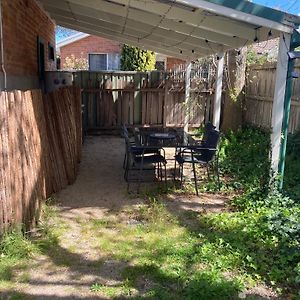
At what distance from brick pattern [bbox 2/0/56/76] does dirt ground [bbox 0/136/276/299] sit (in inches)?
83.8

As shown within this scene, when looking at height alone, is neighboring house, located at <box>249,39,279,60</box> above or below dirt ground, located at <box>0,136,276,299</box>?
above

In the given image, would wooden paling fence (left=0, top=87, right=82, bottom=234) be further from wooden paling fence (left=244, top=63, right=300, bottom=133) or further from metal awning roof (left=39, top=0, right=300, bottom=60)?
wooden paling fence (left=244, top=63, right=300, bottom=133)

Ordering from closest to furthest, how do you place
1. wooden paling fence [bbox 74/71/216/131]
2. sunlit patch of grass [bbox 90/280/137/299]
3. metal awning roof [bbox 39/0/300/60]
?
sunlit patch of grass [bbox 90/280/137/299] < metal awning roof [bbox 39/0/300/60] < wooden paling fence [bbox 74/71/216/131]

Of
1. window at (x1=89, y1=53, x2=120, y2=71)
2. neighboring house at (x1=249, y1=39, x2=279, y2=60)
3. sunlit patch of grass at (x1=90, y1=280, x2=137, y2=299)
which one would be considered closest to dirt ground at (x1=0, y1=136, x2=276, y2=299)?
sunlit patch of grass at (x1=90, y1=280, x2=137, y2=299)

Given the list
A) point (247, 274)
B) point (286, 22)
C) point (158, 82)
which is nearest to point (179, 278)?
point (247, 274)

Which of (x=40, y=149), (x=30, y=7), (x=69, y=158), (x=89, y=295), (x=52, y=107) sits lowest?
(x=89, y=295)

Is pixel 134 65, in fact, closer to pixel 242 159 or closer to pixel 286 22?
pixel 242 159

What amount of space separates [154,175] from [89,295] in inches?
151

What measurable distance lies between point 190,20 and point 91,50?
17189 mm

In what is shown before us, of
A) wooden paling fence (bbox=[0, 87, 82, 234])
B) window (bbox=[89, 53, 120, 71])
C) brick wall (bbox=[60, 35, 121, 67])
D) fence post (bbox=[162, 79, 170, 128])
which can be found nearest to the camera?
wooden paling fence (bbox=[0, 87, 82, 234])

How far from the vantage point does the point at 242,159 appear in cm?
766

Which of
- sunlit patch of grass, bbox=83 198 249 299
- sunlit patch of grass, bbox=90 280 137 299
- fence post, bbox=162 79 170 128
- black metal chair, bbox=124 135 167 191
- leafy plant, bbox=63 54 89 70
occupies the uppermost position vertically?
leafy plant, bbox=63 54 89 70

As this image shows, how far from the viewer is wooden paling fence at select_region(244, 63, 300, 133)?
879 centimetres

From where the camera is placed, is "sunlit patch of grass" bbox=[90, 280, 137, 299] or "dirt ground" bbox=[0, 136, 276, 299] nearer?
"sunlit patch of grass" bbox=[90, 280, 137, 299]
